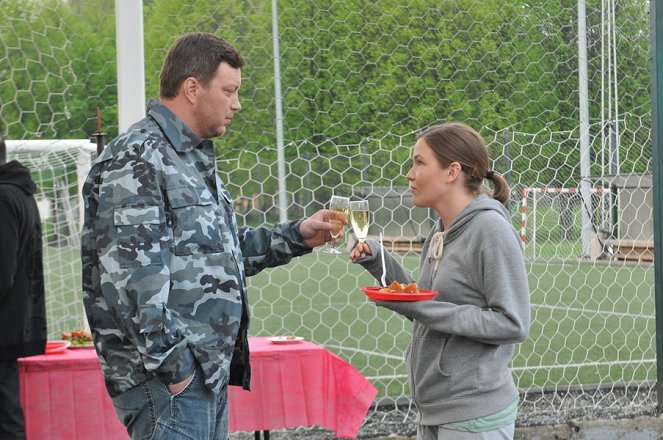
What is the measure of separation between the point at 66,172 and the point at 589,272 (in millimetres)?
3741

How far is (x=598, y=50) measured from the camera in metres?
6.10

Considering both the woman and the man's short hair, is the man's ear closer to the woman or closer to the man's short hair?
the man's short hair

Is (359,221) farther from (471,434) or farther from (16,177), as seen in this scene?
(16,177)

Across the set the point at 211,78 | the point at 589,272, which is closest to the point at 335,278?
the point at 589,272

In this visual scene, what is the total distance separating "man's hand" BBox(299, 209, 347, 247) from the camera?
3215 millimetres

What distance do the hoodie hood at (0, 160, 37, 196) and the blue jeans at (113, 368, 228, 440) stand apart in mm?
1995

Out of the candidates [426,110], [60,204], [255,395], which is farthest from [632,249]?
[60,204]

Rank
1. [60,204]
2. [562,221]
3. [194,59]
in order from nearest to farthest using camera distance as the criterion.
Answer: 1. [194,59]
2. [562,221]
3. [60,204]

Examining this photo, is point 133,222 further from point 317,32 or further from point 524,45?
point 524,45

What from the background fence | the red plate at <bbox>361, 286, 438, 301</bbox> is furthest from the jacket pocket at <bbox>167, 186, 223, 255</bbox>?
the background fence

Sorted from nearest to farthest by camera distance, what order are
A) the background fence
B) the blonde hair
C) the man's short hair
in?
the man's short hair < the blonde hair < the background fence

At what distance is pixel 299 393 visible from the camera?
4379mm

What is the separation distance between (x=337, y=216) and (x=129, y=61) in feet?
5.61

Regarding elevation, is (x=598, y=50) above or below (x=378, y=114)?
above
